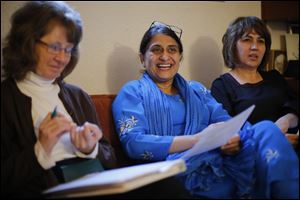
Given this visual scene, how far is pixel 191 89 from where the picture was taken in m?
1.46

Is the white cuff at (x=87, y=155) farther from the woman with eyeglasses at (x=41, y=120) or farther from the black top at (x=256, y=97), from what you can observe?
the black top at (x=256, y=97)

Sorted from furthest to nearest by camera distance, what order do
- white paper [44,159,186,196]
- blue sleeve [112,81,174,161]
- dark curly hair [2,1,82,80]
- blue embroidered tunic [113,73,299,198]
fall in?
blue sleeve [112,81,174,161], blue embroidered tunic [113,73,299,198], dark curly hair [2,1,82,80], white paper [44,159,186,196]

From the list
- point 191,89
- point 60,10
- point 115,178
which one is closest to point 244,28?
point 191,89

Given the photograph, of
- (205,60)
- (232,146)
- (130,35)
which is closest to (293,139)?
(232,146)

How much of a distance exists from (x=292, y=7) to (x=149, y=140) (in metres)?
1.46

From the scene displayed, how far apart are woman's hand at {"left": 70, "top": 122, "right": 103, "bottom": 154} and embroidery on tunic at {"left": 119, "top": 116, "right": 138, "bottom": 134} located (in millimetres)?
244

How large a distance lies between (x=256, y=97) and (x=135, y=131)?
67cm

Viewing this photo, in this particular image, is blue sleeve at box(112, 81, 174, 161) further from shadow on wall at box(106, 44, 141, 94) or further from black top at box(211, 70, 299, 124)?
black top at box(211, 70, 299, 124)

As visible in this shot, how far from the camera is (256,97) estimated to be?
1545 mm

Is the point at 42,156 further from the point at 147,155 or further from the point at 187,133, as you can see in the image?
the point at 187,133

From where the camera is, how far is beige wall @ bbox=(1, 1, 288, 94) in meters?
1.53

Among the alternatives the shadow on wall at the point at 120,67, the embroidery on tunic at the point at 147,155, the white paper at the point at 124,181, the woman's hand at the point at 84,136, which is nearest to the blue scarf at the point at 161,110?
the embroidery on tunic at the point at 147,155

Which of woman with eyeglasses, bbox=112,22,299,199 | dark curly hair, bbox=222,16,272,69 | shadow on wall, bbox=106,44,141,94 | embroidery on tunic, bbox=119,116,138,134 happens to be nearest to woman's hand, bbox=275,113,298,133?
woman with eyeglasses, bbox=112,22,299,199

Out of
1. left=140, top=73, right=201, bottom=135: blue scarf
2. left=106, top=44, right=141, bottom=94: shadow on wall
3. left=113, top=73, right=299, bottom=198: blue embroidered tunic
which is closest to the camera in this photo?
left=113, top=73, right=299, bottom=198: blue embroidered tunic
